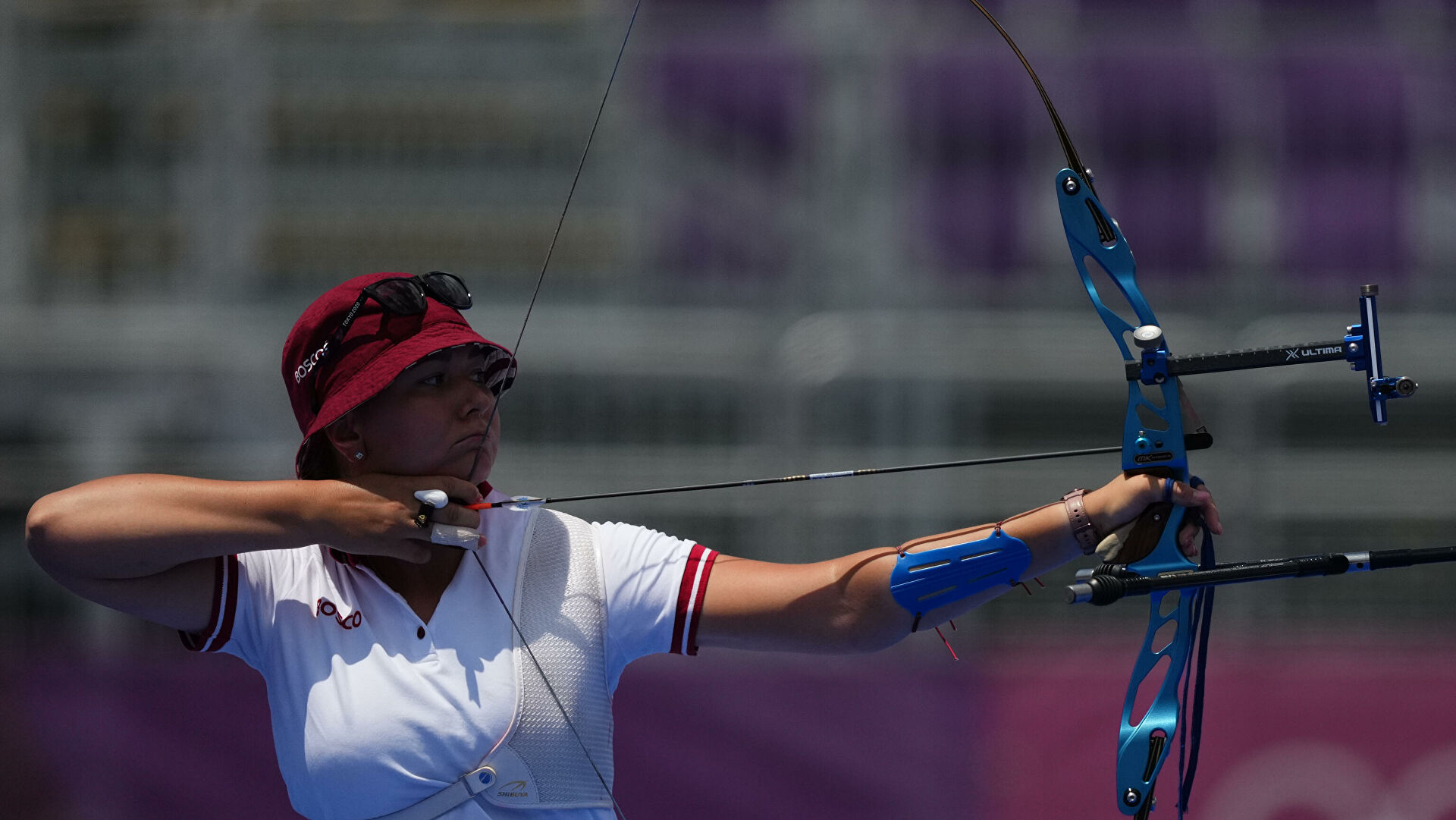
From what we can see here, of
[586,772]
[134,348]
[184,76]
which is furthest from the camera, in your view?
[184,76]

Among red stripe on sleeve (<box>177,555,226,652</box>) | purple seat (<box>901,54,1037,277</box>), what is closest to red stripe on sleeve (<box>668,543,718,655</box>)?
red stripe on sleeve (<box>177,555,226,652</box>)

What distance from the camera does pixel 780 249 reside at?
15.3 feet

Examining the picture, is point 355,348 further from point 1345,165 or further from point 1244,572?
point 1345,165

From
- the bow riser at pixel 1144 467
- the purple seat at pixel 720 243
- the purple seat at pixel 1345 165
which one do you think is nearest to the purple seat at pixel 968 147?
the purple seat at pixel 720 243

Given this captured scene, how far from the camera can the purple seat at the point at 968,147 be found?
4.69m

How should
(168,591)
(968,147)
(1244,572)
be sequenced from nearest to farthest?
(1244,572) → (168,591) → (968,147)

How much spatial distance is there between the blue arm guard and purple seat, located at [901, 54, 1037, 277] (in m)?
3.47

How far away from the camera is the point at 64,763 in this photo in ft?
11.6

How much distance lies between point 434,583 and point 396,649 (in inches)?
3.7

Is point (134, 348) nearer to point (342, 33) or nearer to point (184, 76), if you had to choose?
point (184, 76)

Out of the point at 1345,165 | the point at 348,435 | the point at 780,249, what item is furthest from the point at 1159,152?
the point at 348,435

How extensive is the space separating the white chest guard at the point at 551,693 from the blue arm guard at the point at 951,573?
31 cm

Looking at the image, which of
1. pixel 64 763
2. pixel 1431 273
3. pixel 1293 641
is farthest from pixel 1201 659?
pixel 1431 273

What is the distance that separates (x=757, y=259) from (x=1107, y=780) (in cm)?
213
